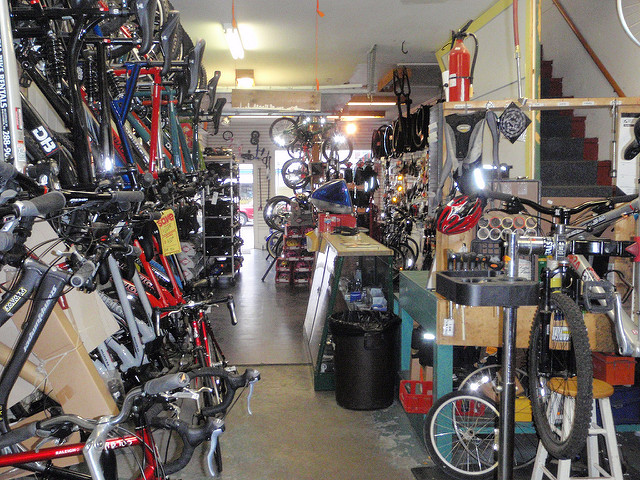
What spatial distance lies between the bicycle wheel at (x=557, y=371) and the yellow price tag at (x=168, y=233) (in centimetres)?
224

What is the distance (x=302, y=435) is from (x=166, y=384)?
210cm

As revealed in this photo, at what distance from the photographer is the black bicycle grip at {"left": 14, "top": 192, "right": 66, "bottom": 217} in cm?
150

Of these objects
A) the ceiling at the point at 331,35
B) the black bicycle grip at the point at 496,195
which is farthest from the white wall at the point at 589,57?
the black bicycle grip at the point at 496,195

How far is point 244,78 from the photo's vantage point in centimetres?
1077

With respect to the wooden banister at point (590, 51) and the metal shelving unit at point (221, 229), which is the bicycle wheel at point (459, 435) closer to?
the wooden banister at point (590, 51)

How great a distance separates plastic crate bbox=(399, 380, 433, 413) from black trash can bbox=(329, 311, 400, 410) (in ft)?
0.98

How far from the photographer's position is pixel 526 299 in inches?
74.8

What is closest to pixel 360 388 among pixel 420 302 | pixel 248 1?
pixel 420 302

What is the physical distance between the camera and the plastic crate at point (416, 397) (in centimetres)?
351

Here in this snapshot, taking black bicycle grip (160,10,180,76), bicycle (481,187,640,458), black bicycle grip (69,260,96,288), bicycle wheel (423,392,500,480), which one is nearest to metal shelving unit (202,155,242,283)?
black bicycle grip (160,10,180,76)

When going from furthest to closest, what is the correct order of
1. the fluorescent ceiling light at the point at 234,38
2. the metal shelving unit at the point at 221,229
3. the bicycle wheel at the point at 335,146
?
the bicycle wheel at the point at 335,146 → the metal shelving unit at the point at 221,229 → the fluorescent ceiling light at the point at 234,38

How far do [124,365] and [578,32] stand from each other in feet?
20.9

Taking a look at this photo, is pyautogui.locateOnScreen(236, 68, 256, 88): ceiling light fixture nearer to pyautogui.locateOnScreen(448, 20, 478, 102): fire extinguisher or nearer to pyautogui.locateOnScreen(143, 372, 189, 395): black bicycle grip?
pyautogui.locateOnScreen(448, 20, 478, 102): fire extinguisher

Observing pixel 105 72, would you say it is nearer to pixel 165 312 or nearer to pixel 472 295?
pixel 165 312
